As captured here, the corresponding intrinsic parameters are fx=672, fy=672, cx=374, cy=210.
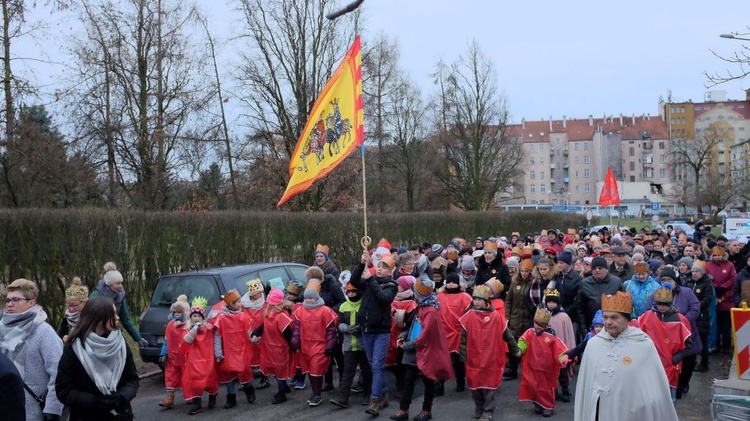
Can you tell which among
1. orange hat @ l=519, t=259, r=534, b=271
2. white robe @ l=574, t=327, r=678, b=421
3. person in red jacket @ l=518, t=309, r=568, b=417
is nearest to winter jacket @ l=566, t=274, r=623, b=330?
orange hat @ l=519, t=259, r=534, b=271

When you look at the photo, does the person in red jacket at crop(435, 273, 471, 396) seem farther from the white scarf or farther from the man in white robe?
the white scarf

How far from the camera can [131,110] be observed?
2250cm

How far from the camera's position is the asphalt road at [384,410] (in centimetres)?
802

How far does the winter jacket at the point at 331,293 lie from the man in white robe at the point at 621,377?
5282 mm

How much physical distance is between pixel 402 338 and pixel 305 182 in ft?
8.14

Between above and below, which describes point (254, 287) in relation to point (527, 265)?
below

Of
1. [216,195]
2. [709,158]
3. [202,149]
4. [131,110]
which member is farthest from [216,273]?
[709,158]

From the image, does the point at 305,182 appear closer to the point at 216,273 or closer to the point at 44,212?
the point at 216,273

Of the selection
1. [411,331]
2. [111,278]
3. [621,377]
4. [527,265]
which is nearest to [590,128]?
[527,265]

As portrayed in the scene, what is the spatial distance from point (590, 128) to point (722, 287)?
344 ft

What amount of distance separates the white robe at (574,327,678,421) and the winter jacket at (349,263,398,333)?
3559mm

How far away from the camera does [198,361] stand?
838 centimetres

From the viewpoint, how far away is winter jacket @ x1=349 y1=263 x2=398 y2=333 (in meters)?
7.81

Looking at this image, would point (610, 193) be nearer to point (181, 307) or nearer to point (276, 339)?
point (276, 339)
